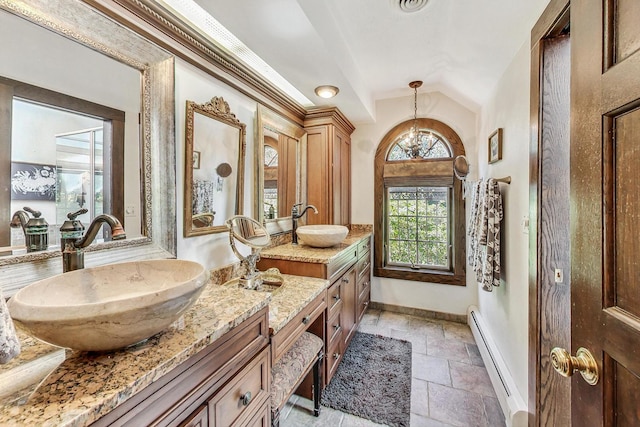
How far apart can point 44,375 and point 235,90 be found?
1660 millimetres

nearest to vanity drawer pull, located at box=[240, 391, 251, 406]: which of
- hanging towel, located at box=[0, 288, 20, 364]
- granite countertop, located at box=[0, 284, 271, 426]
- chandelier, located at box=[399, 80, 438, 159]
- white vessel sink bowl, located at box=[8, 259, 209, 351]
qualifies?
granite countertop, located at box=[0, 284, 271, 426]

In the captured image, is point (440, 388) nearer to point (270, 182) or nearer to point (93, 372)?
point (270, 182)

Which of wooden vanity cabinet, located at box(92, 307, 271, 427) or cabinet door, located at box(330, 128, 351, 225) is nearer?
wooden vanity cabinet, located at box(92, 307, 271, 427)

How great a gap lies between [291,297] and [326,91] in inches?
63.4

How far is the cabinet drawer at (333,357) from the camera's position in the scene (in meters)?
1.83

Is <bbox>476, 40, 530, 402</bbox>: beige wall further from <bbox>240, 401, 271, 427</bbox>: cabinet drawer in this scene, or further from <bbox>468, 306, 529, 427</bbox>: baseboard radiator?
<bbox>240, 401, 271, 427</bbox>: cabinet drawer

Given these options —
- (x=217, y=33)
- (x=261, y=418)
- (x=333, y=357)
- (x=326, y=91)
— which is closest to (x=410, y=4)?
(x=326, y=91)

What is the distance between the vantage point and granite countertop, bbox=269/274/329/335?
1.17 m

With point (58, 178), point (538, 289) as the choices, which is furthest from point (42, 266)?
point (538, 289)

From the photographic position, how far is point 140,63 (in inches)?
46.5

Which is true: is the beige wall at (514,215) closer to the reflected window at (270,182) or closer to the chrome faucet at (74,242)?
the reflected window at (270,182)

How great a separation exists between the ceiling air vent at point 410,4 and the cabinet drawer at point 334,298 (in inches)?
71.3

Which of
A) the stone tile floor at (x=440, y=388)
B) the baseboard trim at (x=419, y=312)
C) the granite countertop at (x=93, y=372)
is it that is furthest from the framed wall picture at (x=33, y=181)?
the baseboard trim at (x=419, y=312)

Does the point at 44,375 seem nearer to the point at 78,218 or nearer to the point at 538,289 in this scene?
the point at 78,218
